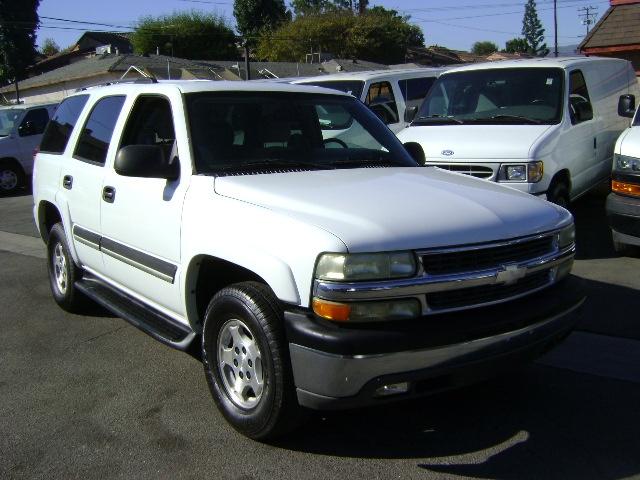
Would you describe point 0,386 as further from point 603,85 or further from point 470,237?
point 603,85

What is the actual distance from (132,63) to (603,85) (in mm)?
32446

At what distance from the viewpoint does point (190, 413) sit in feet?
13.0

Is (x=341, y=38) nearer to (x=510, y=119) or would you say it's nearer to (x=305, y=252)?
(x=510, y=119)

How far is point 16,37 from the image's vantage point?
5644 centimetres

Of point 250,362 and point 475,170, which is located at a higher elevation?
point 475,170

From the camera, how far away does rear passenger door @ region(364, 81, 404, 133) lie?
10.5m

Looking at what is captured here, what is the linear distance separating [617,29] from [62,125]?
17635mm

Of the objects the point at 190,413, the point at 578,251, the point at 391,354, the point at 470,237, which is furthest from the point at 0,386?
the point at 578,251

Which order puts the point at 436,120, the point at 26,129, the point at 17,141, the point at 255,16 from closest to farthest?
the point at 436,120
the point at 17,141
the point at 26,129
the point at 255,16

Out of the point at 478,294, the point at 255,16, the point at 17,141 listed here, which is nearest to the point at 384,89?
the point at 478,294

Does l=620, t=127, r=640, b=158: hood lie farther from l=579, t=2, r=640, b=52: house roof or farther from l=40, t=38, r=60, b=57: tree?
l=40, t=38, r=60, b=57: tree

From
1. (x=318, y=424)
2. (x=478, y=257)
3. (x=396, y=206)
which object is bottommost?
(x=318, y=424)

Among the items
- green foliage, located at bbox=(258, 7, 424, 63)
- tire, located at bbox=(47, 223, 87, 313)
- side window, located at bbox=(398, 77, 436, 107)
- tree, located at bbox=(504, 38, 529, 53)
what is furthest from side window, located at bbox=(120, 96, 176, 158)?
tree, located at bbox=(504, 38, 529, 53)

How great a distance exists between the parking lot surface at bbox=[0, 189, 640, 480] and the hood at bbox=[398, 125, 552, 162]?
2.29 m
